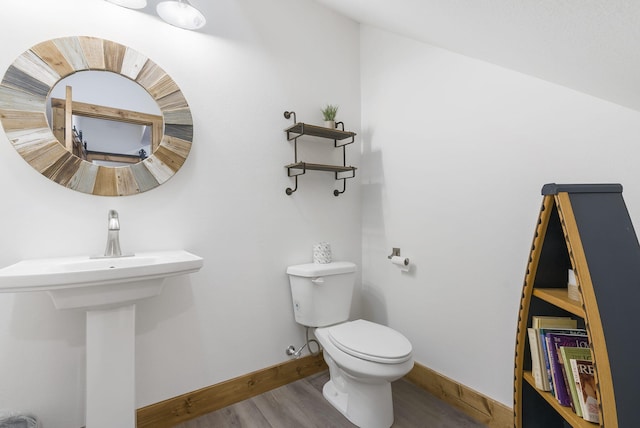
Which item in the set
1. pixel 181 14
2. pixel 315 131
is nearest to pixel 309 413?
pixel 315 131

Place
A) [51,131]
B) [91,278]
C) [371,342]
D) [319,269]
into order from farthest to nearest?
[319,269] < [371,342] < [51,131] < [91,278]

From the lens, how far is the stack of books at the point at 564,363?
791 mm

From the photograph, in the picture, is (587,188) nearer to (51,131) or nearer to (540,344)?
(540,344)

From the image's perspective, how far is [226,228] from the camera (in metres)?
1.66

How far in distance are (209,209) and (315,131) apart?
0.80m

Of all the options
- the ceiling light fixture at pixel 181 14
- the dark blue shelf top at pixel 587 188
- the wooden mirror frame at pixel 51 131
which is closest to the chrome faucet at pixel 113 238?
the wooden mirror frame at pixel 51 131

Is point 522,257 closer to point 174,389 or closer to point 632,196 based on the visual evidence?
point 632,196

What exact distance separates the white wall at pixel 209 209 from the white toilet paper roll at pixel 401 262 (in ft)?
1.28

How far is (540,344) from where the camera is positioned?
93 cm

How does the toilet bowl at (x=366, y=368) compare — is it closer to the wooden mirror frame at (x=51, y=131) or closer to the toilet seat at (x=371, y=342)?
the toilet seat at (x=371, y=342)

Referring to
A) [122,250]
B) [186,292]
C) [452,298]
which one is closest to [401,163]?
[452,298]

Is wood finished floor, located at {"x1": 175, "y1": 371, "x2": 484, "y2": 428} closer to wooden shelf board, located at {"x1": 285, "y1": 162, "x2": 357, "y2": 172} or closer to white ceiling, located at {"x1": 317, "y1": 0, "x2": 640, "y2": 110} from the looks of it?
wooden shelf board, located at {"x1": 285, "y1": 162, "x2": 357, "y2": 172}

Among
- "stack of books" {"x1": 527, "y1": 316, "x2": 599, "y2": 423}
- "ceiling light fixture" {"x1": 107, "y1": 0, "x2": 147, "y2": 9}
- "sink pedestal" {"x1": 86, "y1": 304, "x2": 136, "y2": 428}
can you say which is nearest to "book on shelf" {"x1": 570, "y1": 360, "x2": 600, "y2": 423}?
"stack of books" {"x1": 527, "y1": 316, "x2": 599, "y2": 423}

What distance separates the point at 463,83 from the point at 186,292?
6.09ft
